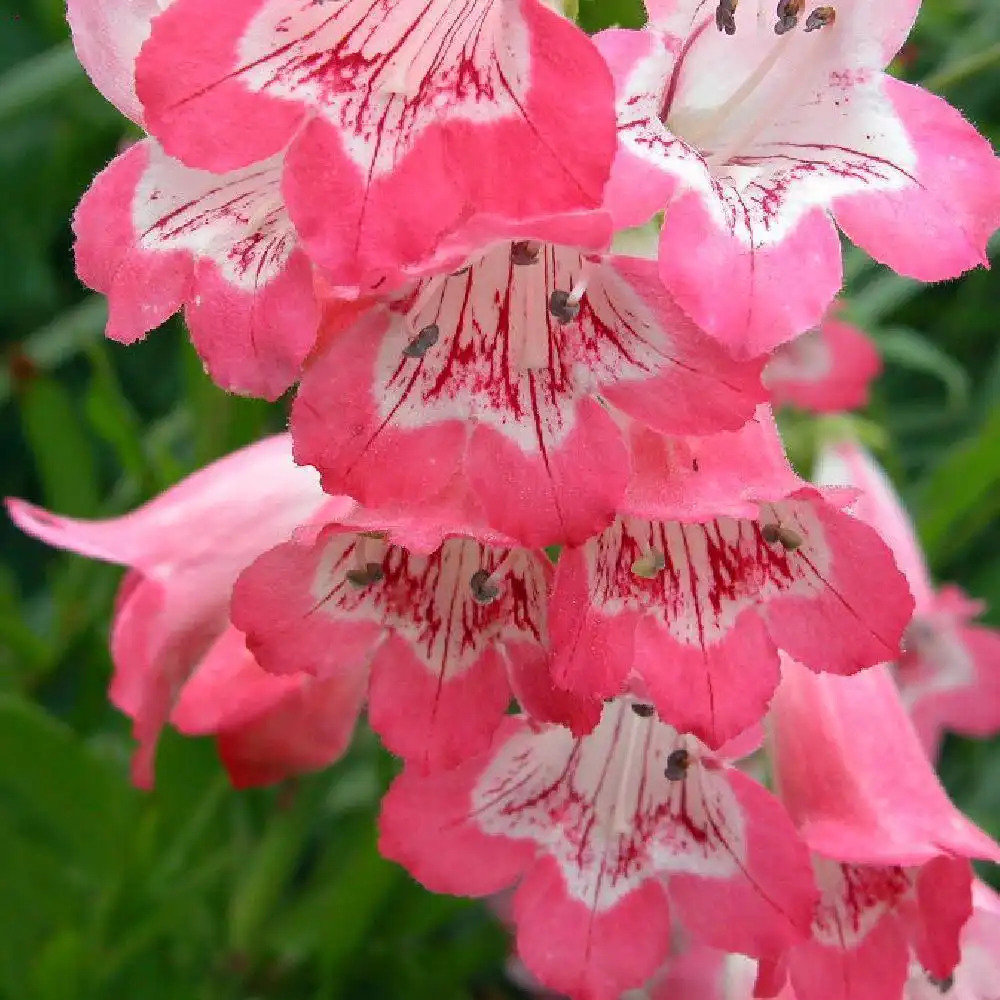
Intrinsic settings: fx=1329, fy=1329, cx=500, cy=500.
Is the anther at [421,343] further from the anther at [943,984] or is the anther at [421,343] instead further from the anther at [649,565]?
the anther at [943,984]

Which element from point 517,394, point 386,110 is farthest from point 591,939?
point 386,110

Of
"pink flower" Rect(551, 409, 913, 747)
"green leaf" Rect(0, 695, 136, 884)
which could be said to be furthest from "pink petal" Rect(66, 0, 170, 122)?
"green leaf" Rect(0, 695, 136, 884)

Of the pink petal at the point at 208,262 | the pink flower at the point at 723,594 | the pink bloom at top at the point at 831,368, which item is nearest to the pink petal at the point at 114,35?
the pink petal at the point at 208,262

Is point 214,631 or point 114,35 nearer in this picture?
point 114,35

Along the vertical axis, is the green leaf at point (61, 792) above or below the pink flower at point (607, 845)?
below

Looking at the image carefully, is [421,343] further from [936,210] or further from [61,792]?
[61,792]

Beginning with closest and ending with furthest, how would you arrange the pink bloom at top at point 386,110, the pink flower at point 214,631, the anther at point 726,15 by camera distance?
the pink bloom at top at point 386,110 → the anther at point 726,15 → the pink flower at point 214,631

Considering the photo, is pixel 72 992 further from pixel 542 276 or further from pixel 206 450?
pixel 542 276
